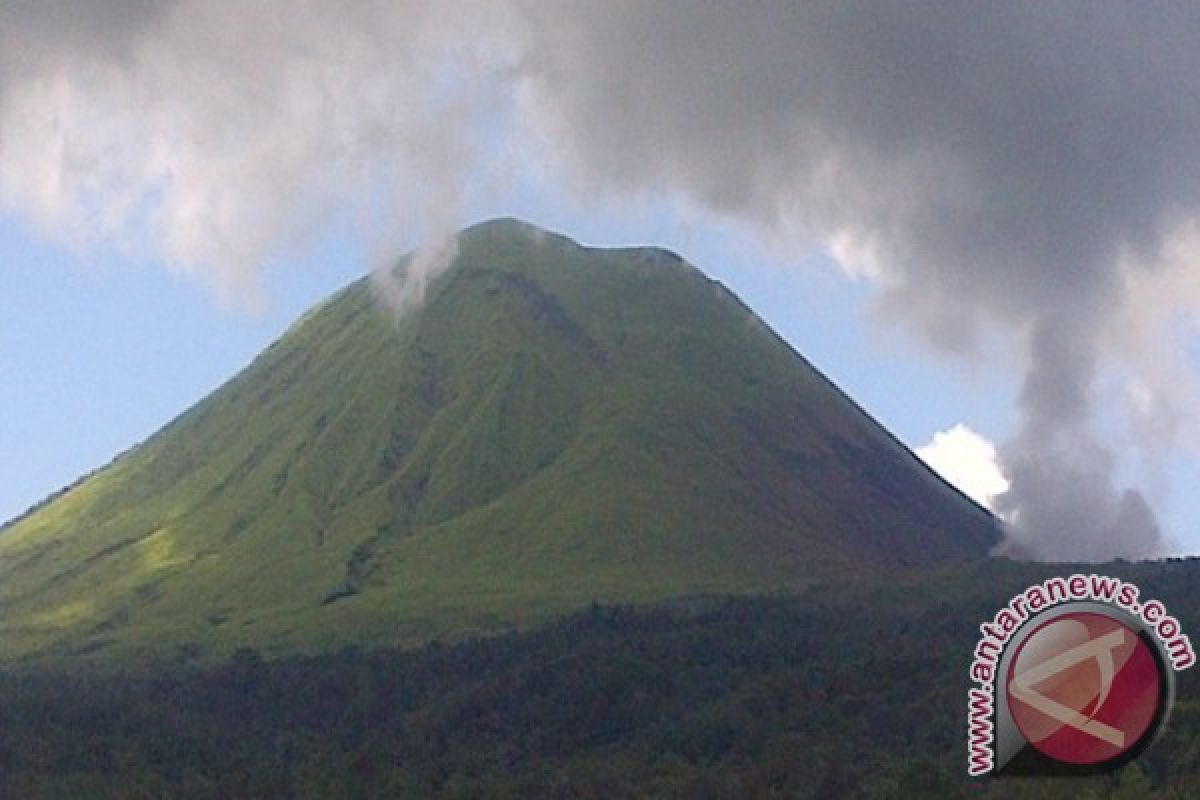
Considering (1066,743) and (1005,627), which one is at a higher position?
(1005,627)

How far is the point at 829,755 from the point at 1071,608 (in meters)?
145

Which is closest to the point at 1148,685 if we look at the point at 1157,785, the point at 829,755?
the point at 1157,785

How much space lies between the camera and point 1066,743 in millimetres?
51219

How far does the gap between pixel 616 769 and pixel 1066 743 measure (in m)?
151

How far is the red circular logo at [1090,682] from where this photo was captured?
161 ft

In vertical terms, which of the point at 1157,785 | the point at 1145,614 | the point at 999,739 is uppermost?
the point at 1145,614

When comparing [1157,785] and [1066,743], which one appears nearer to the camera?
[1066,743]

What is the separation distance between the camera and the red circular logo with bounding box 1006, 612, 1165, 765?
49188mm

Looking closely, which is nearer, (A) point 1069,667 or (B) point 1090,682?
(B) point 1090,682

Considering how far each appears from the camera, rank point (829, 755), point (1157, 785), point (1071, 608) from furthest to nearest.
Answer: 1. point (829, 755)
2. point (1157, 785)
3. point (1071, 608)

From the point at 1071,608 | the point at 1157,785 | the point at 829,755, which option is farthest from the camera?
the point at 829,755

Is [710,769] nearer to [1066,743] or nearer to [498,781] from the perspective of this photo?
[498,781]

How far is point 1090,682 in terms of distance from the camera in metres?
49.3

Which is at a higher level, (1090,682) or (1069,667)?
(1069,667)
